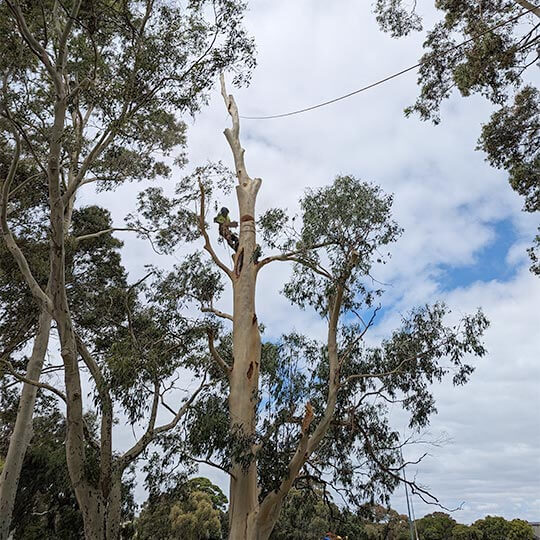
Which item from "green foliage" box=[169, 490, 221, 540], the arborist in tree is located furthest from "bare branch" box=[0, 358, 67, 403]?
"green foliage" box=[169, 490, 221, 540]

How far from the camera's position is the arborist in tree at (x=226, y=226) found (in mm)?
7426

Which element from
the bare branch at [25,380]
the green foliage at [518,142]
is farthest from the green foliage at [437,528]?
the bare branch at [25,380]

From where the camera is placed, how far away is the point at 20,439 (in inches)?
305

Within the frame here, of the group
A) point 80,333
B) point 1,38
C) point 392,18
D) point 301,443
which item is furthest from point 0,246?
point 392,18

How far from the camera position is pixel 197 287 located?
26.0 feet

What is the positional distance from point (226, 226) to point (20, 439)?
4.62 metres

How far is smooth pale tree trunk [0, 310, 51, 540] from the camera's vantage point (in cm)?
730

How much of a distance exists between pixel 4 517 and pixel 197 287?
14.3 feet

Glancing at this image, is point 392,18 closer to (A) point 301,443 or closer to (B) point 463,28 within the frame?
(B) point 463,28

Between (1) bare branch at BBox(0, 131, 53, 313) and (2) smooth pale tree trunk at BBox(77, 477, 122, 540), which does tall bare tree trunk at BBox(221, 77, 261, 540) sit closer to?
(2) smooth pale tree trunk at BBox(77, 477, 122, 540)

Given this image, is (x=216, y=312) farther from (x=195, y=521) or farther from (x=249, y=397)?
(x=195, y=521)

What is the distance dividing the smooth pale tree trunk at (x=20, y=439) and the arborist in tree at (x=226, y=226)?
3061mm

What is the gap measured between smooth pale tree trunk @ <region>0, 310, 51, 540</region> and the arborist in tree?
10.0 feet

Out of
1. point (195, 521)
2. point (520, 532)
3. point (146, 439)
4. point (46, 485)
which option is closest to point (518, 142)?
point (146, 439)
